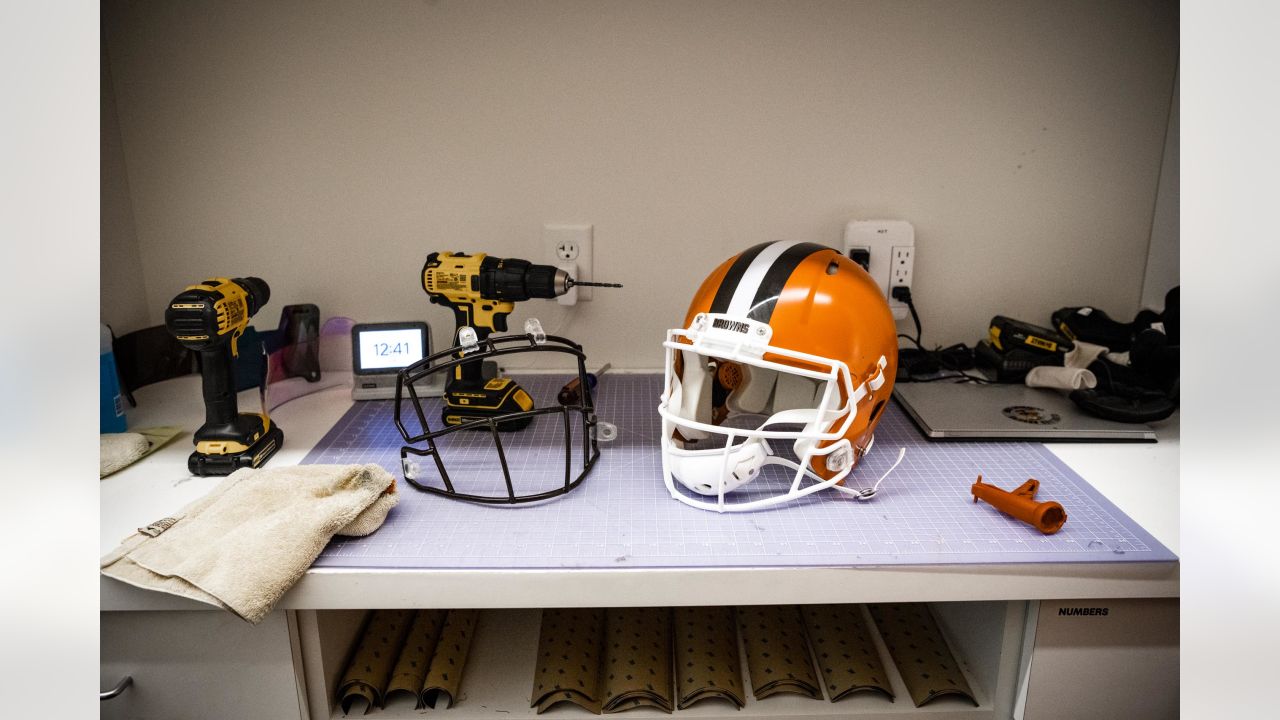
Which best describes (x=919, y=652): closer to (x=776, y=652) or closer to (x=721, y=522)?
(x=776, y=652)

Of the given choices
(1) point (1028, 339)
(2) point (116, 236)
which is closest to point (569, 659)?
(1) point (1028, 339)

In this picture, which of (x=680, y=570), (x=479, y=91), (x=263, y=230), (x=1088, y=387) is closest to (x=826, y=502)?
(x=680, y=570)

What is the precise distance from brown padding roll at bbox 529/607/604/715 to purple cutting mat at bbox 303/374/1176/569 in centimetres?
22

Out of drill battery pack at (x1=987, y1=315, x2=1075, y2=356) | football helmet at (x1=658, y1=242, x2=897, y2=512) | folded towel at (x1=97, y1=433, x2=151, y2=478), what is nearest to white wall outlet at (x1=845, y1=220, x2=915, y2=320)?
drill battery pack at (x1=987, y1=315, x2=1075, y2=356)

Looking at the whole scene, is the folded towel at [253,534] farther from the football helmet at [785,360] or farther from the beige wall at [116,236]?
the beige wall at [116,236]

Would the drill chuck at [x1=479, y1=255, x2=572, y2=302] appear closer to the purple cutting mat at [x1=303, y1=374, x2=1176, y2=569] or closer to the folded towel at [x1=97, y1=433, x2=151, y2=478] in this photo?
the purple cutting mat at [x1=303, y1=374, x2=1176, y2=569]

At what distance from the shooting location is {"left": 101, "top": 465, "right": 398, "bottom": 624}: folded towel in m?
0.74

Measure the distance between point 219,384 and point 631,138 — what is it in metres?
0.73

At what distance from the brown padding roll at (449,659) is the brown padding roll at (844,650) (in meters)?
0.46

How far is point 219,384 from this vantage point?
0.99m

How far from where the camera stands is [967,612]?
0.97 meters

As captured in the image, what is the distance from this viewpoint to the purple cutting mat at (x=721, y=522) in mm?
787

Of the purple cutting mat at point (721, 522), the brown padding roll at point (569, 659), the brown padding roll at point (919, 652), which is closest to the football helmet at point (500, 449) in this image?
the purple cutting mat at point (721, 522)
